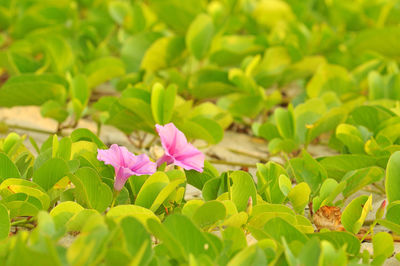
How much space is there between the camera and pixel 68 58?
7.25 feet

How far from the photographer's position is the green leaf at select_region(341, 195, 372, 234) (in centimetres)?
139

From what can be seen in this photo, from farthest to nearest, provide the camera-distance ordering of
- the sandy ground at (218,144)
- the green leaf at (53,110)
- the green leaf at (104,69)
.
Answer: the green leaf at (104,69)
the sandy ground at (218,144)
the green leaf at (53,110)

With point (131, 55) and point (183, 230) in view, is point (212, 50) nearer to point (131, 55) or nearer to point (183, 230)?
point (131, 55)

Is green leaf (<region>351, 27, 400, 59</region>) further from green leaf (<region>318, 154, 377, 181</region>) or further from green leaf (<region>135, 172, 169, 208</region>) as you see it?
green leaf (<region>135, 172, 169, 208</region>)

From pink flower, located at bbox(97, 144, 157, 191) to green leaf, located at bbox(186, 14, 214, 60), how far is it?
3.32 ft

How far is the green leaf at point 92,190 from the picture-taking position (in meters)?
1.37

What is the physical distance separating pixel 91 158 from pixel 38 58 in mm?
1100

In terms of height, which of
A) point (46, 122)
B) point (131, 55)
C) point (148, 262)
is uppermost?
point (148, 262)

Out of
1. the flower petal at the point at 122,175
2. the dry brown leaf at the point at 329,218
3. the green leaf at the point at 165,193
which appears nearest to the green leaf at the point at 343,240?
the dry brown leaf at the point at 329,218

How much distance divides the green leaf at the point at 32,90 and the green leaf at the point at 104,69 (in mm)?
197

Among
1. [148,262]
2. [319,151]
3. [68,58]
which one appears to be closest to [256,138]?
[319,151]

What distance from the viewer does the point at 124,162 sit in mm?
1383

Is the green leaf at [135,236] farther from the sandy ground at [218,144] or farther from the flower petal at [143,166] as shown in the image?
the sandy ground at [218,144]

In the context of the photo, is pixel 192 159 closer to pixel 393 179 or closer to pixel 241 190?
pixel 241 190
